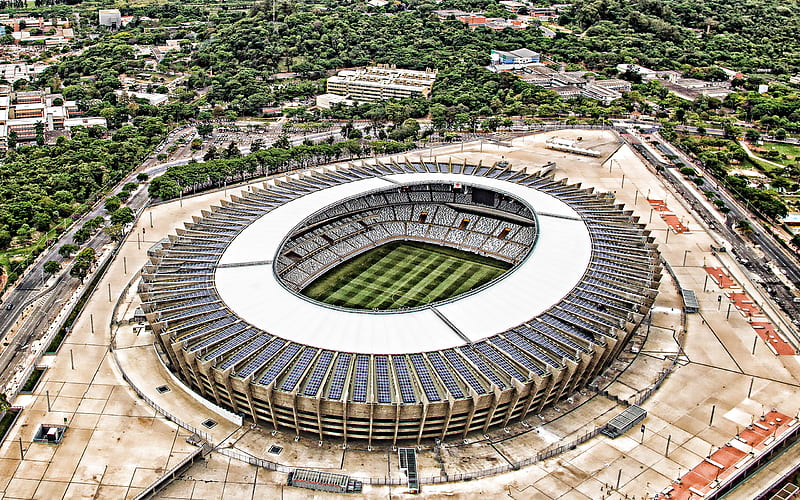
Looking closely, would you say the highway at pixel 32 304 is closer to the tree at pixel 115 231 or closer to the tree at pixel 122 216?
the tree at pixel 115 231

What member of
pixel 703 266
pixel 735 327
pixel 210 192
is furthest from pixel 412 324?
pixel 210 192

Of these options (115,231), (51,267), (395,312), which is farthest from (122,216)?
(395,312)

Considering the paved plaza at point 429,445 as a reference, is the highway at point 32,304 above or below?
below

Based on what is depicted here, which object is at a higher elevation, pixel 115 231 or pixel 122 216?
pixel 122 216

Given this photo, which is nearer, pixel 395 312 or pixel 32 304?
pixel 395 312

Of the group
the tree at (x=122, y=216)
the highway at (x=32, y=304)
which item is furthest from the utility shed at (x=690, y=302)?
the tree at (x=122, y=216)

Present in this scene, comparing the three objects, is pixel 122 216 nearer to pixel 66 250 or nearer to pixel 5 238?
pixel 66 250

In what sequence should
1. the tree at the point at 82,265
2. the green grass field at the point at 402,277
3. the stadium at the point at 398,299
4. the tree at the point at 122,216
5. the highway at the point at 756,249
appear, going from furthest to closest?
the tree at the point at 122,216
the tree at the point at 82,265
the highway at the point at 756,249
the green grass field at the point at 402,277
the stadium at the point at 398,299
